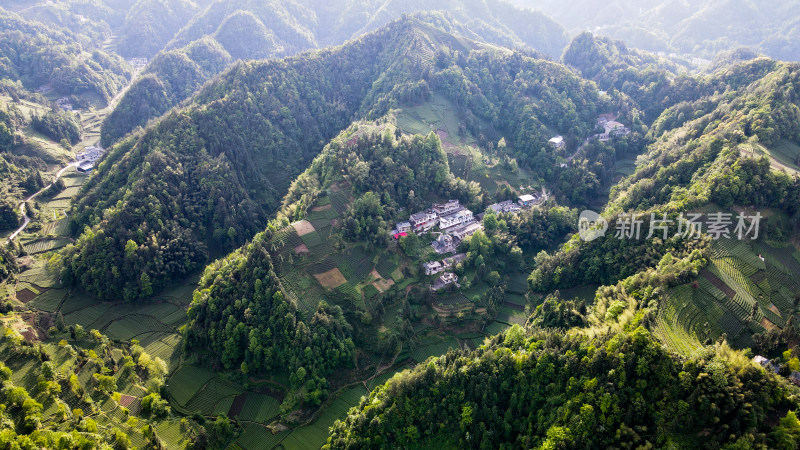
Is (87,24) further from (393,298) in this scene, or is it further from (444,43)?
(393,298)

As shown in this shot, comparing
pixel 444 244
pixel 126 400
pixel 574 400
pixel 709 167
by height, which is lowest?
pixel 126 400

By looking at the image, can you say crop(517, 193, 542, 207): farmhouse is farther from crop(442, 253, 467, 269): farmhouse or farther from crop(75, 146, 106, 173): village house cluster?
crop(75, 146, 106, 173): village house cluster

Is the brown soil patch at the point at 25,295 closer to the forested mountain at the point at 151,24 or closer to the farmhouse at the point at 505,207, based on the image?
the farmhouse at the point at 505,207

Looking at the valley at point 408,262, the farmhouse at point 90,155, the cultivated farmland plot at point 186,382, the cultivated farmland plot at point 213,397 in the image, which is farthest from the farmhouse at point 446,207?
the farmhouse at point 90,155

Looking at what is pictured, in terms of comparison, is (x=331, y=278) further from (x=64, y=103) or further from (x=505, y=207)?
(x=64, y=103)

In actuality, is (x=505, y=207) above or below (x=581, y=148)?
below

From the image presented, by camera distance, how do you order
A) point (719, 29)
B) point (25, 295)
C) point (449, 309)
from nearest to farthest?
1. point (449, 309)
2. point (25, 295)
3. point (719, 29)

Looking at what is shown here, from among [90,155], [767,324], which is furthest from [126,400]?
[90,155]
